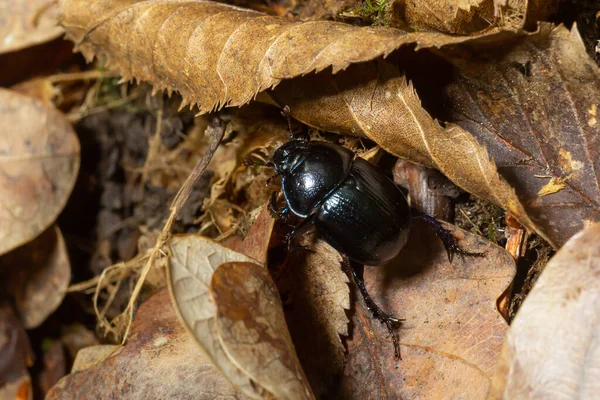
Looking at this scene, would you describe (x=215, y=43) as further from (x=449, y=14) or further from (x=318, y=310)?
(x=318, y=310)

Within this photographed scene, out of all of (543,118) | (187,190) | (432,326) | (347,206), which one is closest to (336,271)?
(347,206)

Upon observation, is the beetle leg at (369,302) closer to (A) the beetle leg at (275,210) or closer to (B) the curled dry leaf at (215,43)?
(A) the beetle leg at (275,210)

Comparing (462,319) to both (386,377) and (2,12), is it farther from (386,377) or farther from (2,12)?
(2,12)

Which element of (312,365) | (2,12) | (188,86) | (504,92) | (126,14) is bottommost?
(312,365)

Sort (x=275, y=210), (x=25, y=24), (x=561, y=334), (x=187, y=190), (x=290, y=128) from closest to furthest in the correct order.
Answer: (x=561, y=334) → (x=275, y=210) → (x=290, y=128) → (x=187, y=190) → (x=25, y=24)

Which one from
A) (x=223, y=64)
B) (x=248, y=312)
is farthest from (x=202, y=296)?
(x=223, y=64)

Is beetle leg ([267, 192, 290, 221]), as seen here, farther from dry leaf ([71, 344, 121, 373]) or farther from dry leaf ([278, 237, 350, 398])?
dry leaf ([71, 344, 121, 373])
